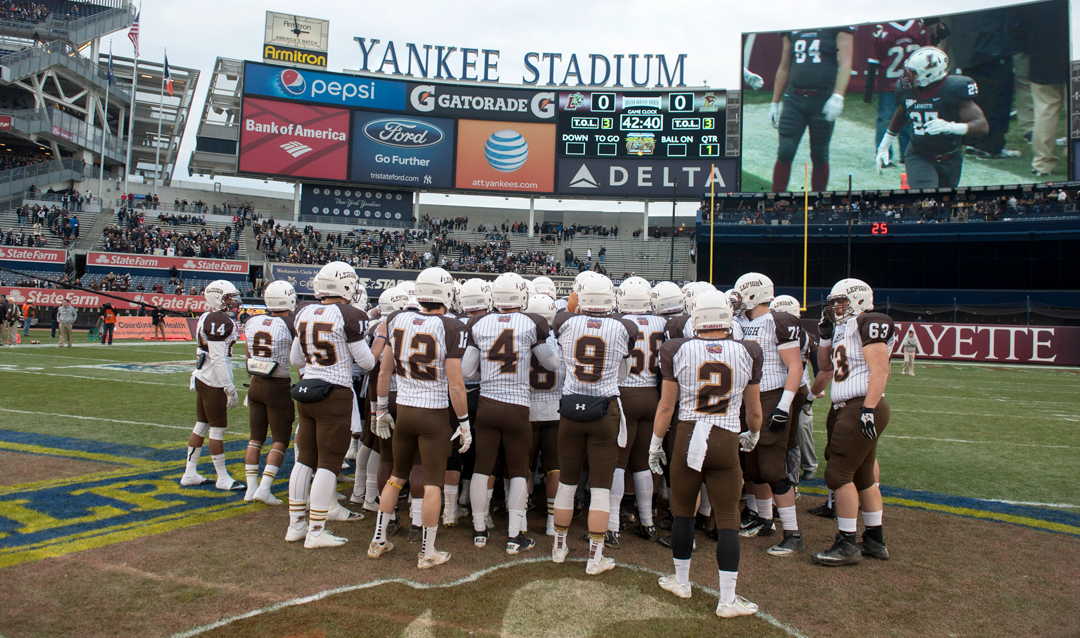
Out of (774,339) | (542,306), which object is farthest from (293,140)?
(774,339)

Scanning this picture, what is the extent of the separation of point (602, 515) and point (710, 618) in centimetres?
111

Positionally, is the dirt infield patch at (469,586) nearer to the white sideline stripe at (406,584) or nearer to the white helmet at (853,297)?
the white sideline stripe at (406,584)

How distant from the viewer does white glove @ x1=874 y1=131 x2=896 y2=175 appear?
134 ft

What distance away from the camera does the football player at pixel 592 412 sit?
5090 mm

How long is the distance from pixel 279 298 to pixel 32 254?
38195mm

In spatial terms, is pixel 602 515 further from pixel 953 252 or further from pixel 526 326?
pixel 953 252

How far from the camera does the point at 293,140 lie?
43094mm

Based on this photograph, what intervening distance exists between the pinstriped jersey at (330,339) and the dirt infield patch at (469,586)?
1435mm

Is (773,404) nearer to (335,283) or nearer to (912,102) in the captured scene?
(335,283)

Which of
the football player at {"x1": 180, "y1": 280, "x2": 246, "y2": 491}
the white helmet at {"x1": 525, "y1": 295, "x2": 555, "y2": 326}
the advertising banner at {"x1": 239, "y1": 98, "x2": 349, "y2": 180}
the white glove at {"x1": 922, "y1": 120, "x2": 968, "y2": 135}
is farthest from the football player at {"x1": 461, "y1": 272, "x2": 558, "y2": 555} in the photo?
the white glove at {"x1": 922, "y1": 120, "x2": 968, "y2": 135}

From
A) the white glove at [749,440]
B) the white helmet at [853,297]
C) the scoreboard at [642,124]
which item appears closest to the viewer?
the white glove at [749,440]

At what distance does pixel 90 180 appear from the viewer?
47.8 meters

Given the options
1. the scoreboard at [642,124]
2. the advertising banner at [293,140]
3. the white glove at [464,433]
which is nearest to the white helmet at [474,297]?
the white glove at [464,433]

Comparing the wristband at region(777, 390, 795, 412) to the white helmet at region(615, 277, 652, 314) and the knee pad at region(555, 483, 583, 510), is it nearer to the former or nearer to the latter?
the white helmet at region(615, 277, 652, 314)
